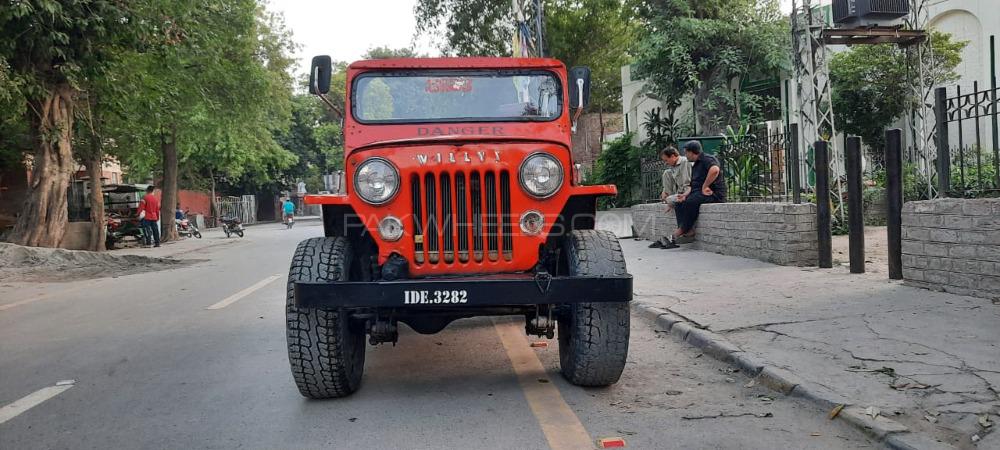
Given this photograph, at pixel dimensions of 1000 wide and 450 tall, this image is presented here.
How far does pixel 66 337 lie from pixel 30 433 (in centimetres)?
348

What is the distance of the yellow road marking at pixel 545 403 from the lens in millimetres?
3910

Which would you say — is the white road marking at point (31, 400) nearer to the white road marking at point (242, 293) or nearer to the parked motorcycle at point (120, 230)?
the white road marking at point (242, 293)

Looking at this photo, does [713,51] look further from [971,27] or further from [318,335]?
[318,335]

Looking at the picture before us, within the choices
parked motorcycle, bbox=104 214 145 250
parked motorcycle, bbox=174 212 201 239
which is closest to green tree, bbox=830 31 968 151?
parked motorcycle, bbox=104 214 145 250

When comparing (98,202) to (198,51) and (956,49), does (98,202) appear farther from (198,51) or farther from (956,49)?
(956,49)

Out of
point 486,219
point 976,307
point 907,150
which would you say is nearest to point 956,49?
A: point 907,150

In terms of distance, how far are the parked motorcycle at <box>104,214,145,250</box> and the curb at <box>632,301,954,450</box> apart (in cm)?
2145

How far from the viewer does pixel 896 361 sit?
4996 mm

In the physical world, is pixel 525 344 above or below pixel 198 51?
below

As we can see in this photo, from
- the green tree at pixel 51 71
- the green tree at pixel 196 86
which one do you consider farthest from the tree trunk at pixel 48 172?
the green tree at pixel 196 86

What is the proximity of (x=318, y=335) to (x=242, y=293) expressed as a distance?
640 cm

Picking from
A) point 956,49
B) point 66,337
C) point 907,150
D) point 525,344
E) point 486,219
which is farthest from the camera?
point 956,49

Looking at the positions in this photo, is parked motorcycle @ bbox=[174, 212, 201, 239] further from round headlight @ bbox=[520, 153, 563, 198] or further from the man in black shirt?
round headlight @ bbox=[520, 153, 563, 198]

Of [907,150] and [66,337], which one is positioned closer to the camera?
[66,337]
